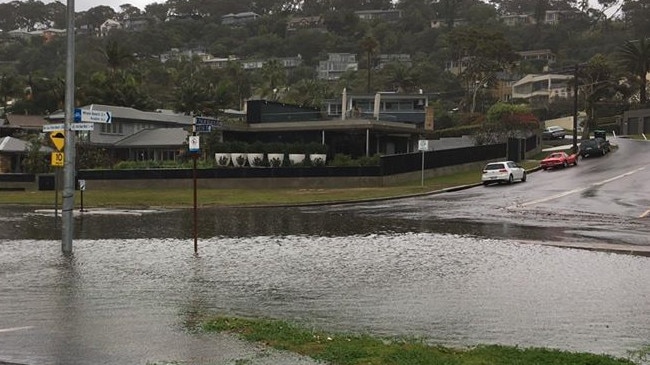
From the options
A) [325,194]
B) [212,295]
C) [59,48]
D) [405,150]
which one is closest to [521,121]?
[405,150]

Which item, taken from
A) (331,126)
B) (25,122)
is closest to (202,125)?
(331,126)

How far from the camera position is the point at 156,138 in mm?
61594

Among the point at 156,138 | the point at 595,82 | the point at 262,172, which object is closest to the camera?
the point at 262,172

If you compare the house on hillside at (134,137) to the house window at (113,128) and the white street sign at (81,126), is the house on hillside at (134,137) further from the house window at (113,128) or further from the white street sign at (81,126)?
the white street sign at (81,126)

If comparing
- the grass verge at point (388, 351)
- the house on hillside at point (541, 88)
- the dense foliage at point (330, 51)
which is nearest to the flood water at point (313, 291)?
the grass verge at point (388, 351)

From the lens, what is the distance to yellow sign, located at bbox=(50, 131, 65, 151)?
16.4 meters

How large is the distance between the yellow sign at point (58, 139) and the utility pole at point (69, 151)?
126 millimetres

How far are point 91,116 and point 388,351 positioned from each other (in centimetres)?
1156

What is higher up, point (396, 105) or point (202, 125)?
point (396, 105)

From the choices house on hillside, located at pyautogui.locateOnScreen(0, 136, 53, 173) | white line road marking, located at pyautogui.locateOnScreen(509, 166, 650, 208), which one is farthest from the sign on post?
house on hillside, located at pyautogui.locateOnScreen(0, 136, 53, 173)

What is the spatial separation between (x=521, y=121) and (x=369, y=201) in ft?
91.0

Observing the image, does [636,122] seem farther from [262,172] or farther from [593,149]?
[262,172]

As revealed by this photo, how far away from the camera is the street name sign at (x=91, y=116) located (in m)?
16.2

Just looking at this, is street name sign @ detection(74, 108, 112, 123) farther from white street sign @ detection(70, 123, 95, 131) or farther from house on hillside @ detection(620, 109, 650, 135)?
house on hillside @ detection(620, 109, 650, 135)
